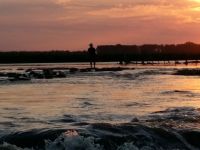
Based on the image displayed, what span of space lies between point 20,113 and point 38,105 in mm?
3021

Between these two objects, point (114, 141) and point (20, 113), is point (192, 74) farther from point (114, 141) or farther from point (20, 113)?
point (114, 141)

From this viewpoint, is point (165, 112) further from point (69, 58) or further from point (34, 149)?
point (69, 58)

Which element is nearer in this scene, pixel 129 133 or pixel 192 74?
pixel 129 133

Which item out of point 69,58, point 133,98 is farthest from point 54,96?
point 69,58

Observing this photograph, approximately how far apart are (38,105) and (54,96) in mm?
4809

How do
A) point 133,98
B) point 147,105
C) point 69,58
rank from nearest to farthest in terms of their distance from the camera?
point 147,105 → point 133,98 → point 69,58

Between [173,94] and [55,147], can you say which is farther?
[173,94]

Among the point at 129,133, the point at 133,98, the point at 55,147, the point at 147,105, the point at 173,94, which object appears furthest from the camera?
the point at 173,94

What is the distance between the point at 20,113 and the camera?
65.5 ft

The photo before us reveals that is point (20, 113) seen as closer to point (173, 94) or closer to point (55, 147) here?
point (55, 147)

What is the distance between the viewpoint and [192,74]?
171 feet

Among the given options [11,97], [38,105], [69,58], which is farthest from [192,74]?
[69,58]

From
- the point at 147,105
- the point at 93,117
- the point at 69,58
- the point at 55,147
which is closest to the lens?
the point at 55,147

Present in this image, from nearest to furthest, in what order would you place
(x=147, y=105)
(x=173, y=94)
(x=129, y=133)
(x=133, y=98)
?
1. (x=129, y=133)
2. (x=147, y=105)
3. (x=133, y=98)
4. (x=173, y=94)
